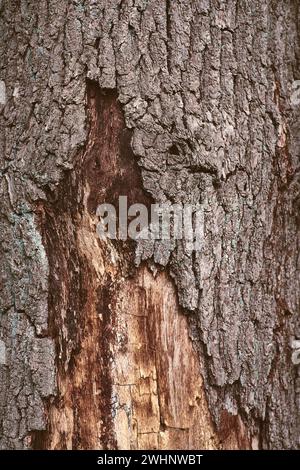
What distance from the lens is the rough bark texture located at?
2.10 m

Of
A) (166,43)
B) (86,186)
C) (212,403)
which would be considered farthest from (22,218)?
(212,403)

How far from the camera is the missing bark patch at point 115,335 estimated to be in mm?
2100

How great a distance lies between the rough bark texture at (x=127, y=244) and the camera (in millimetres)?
2100

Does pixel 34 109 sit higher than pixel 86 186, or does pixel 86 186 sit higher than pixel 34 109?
pixel 34 109

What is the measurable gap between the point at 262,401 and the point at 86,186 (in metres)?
0.99

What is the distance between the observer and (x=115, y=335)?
2.12 metres

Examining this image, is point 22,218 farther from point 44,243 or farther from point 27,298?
point 27,298

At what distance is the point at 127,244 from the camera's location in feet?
6.87

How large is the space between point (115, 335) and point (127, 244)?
0.31 metres

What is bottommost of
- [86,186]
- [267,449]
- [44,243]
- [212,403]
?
[267,449]

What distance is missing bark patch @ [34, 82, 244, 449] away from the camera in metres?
2.10

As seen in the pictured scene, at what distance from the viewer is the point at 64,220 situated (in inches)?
84.0

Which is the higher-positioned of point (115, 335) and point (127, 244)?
point (127, 244)

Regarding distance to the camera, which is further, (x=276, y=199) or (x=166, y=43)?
(x=276, y=199)
